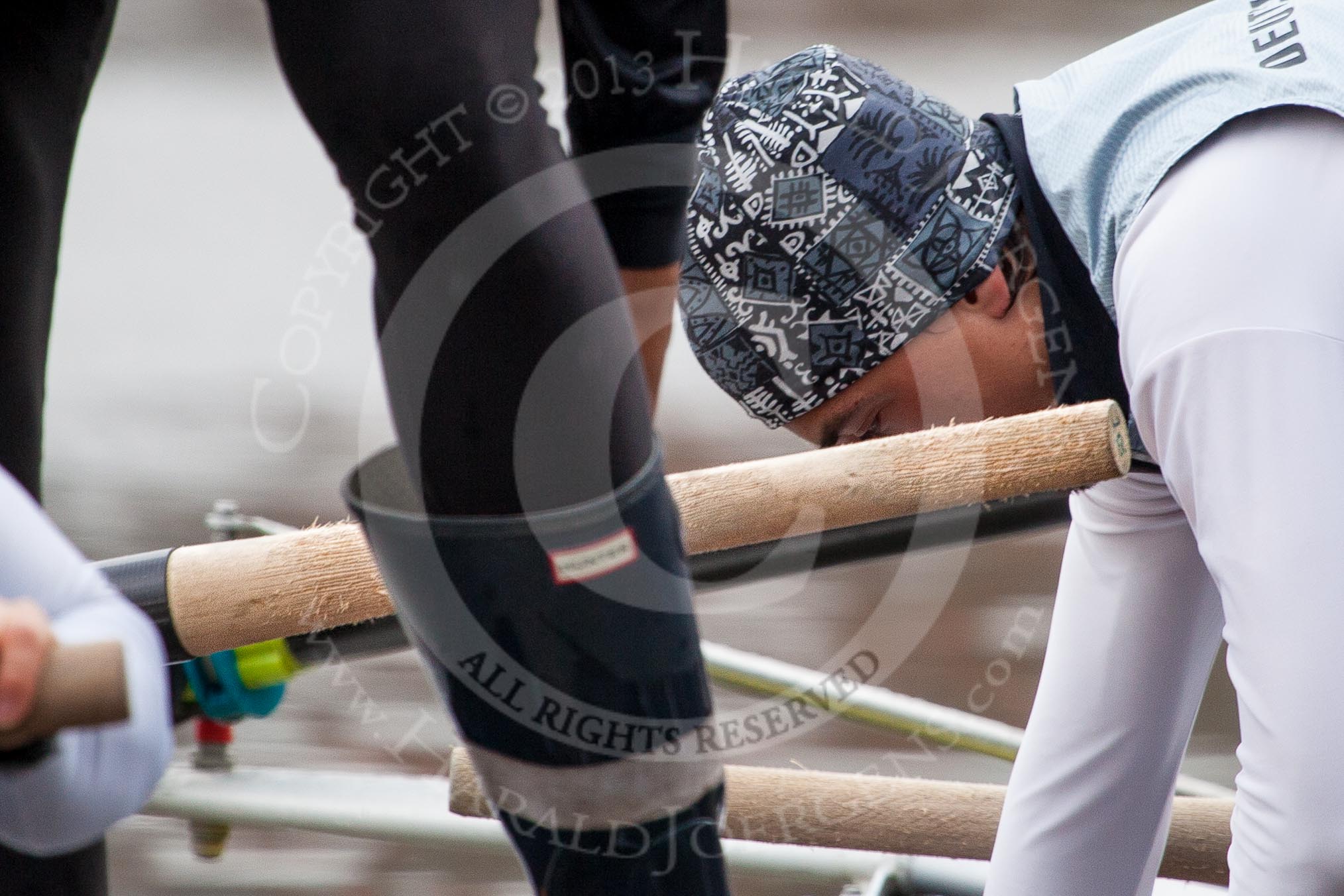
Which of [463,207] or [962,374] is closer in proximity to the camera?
[463,207]

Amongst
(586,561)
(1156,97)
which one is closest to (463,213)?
(586,561)

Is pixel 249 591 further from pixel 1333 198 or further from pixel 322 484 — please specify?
pixel 322 484

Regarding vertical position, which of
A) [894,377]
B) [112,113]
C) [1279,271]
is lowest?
[112,113]

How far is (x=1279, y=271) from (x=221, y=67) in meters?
2.96

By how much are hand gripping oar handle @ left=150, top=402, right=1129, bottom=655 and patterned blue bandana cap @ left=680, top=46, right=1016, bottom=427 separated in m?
0.15

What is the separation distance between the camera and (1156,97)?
31.6 inches

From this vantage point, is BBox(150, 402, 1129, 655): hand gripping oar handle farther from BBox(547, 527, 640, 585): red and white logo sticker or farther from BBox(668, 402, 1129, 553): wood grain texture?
BBox(547, 527, 640, 585): red and white logo sticker

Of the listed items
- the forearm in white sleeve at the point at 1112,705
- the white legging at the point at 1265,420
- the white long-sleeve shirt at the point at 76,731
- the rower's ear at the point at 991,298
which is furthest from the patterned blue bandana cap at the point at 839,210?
the white long-sleeve shirt at the point at 76,731

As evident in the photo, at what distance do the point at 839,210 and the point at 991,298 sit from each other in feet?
0.33

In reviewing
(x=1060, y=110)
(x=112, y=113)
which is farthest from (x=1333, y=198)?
(x=112, y=113)

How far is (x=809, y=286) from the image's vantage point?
2.97 feet

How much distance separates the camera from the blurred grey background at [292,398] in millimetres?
1721

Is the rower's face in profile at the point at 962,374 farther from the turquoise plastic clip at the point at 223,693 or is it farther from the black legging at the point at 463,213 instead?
the turquoise plastic clip at the point at 223,693

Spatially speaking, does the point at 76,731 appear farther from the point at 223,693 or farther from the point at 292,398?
the point at 292,398
